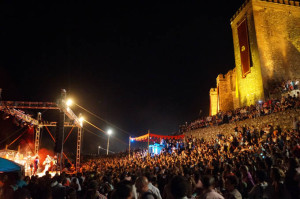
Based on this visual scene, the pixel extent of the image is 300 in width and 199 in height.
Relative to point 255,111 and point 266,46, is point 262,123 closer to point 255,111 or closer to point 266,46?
point 255,111

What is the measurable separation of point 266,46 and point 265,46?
122 millimetres

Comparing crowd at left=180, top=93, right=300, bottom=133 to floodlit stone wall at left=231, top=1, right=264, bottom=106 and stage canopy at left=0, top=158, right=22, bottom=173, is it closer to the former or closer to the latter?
floodlit stone wall at left=231, top=1, right=264, bottom=106

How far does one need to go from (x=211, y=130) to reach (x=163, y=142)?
15.7 feet

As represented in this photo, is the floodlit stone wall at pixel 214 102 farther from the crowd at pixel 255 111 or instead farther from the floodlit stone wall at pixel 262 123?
the floodlit stone wall at pixel 262 123

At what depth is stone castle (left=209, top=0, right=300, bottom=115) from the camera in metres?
22.3

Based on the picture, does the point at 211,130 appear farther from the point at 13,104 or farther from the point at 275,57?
the point at 13,104

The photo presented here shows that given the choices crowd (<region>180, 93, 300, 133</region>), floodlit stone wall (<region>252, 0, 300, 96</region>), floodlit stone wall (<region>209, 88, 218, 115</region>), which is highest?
floodlit stone wall (<region>252, 0, 300, 96</region>)

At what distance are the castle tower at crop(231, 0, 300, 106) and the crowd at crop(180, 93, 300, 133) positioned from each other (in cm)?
475

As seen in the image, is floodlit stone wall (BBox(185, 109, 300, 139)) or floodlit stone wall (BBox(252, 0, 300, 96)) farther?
floodlit stone wall (BBox(252, 0, 300, 96))

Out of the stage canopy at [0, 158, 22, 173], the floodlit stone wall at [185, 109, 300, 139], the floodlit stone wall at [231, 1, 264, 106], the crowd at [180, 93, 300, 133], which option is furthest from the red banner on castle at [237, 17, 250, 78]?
the stage canopy at [0, 158, 22, 173]

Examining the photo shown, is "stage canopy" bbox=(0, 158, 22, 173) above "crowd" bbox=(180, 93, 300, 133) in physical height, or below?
below

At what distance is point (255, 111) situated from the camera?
16.6m

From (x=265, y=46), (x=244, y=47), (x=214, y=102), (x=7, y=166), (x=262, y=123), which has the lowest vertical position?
(x=7, y=166)

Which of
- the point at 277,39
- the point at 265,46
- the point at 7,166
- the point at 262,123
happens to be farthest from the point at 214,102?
the point at 7,166
